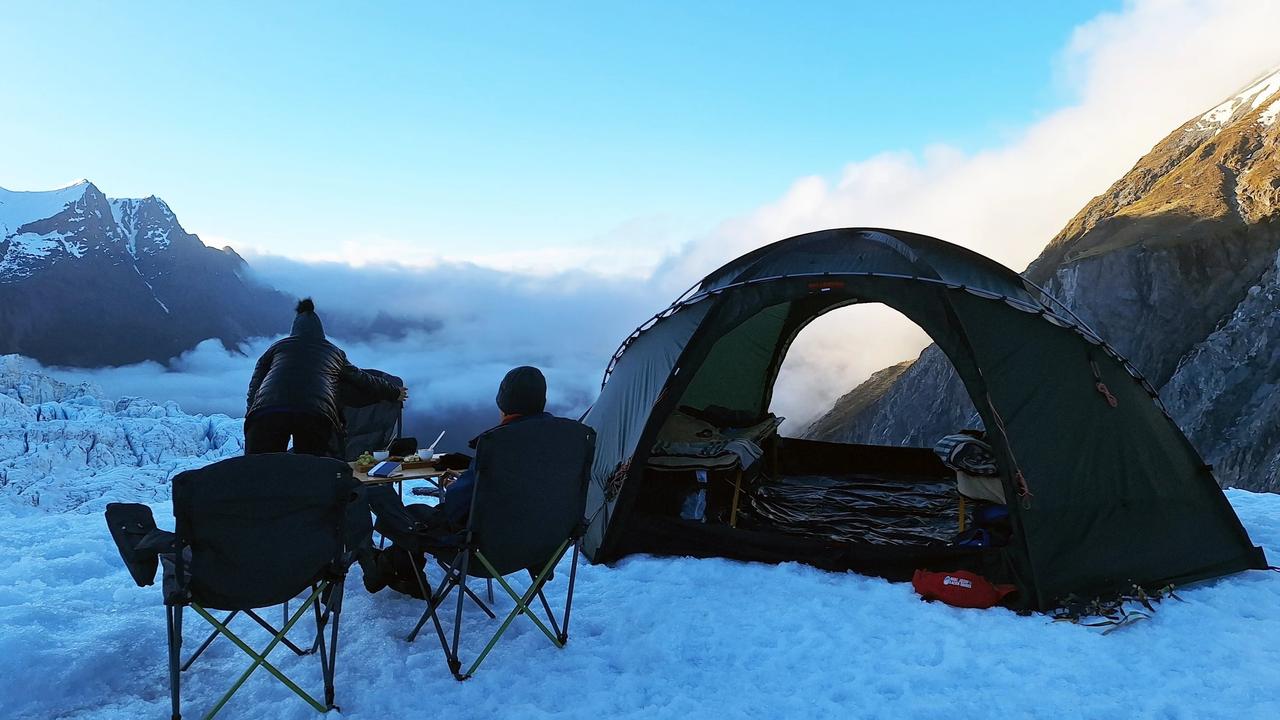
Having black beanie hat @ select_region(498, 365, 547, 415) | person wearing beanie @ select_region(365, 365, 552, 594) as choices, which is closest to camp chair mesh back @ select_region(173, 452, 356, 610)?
person wearing beanie @ select_region(365, 365, 552, 594)

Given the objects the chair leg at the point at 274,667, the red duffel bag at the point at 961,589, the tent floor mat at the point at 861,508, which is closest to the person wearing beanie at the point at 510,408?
the chair leg at the point at 274,667

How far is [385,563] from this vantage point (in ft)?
Result: 15.3

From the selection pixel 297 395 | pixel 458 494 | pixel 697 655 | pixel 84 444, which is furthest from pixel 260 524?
pixel 84 444

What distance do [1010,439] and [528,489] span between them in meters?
3.75

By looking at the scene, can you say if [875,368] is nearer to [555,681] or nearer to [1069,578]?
[1069,578]

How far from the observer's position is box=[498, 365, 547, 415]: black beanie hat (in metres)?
4.24

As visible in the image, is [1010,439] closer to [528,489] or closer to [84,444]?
[528,489]

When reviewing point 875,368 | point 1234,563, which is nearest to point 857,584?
point 1234,563

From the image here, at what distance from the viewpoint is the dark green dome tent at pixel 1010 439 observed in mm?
5477

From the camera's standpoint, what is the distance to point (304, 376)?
196 inches

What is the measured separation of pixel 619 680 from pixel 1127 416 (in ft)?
15.1

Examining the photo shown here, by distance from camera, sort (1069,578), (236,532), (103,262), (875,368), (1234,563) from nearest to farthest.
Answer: (236,532) → (1069,578) → (1234,563) → (875,368) → (103,262)

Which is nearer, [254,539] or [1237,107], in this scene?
[254,539]

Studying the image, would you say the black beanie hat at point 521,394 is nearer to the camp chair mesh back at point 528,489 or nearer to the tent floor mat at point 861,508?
the camp chair mesh back at point 528,489
